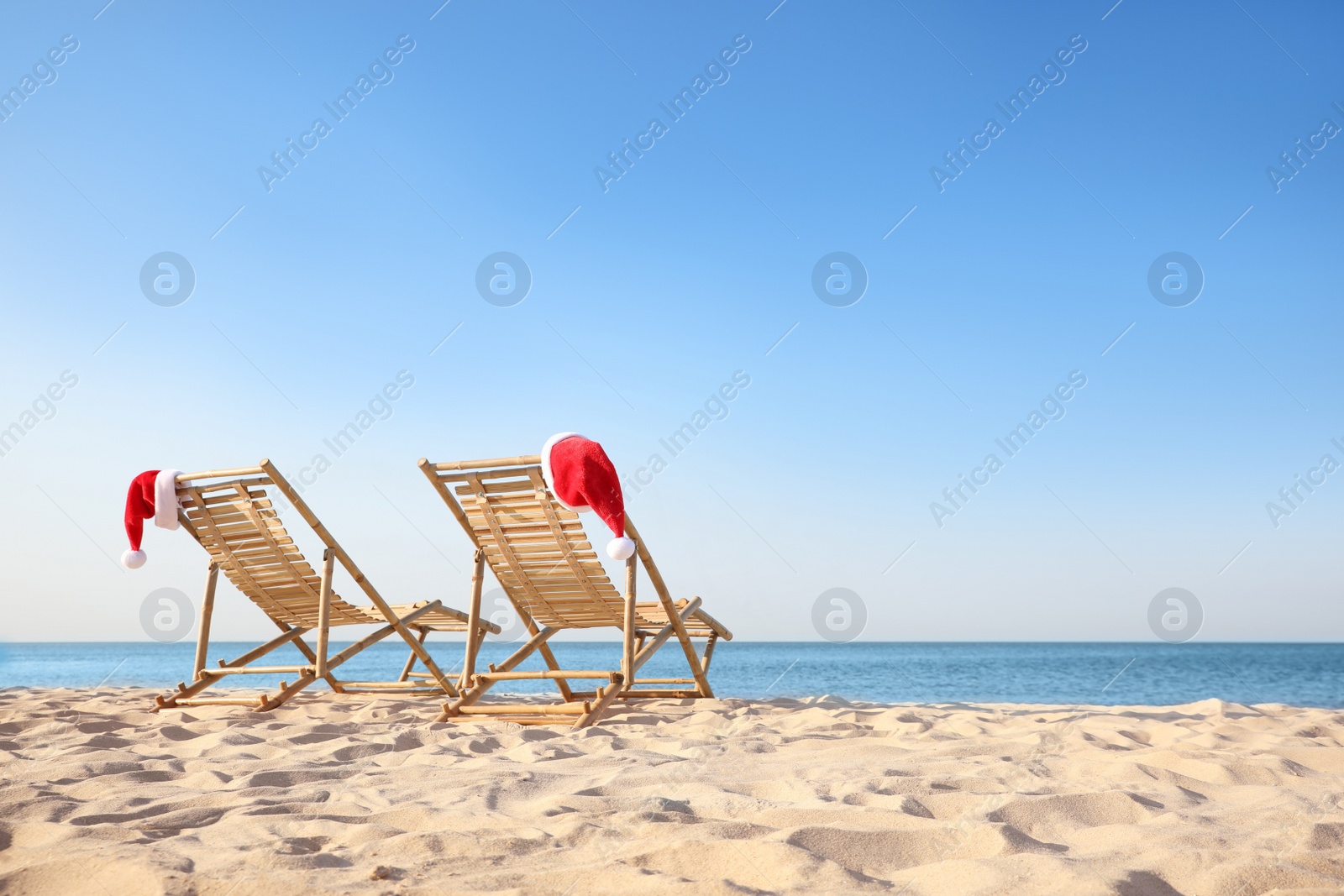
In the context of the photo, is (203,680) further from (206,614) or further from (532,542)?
(532,542)

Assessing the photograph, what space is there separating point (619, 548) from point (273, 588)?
2.81m

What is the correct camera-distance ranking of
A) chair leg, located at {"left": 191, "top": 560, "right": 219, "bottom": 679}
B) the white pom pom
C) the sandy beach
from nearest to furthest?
the sandy beach
the white pom pom
chair leg, located at {"left": 191, "top": 560, "right": 219, "bottom": 679}

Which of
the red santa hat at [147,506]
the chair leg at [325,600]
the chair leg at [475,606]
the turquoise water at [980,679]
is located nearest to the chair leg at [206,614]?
the red santa hat at [147,506]

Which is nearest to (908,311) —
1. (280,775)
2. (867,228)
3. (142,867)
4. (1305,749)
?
(867,228)

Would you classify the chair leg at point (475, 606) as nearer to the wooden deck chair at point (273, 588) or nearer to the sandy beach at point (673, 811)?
the wooden deck chair at point (273, 588)

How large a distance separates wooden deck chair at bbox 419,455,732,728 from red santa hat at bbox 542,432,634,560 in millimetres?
85

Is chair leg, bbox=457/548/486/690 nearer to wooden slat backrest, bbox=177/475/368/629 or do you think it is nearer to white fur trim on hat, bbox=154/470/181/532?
wooden slat backrest, bbox=177/475/368/629

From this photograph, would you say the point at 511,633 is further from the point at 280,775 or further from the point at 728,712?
the point at 280,775

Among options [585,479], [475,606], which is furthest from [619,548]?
[475,606]

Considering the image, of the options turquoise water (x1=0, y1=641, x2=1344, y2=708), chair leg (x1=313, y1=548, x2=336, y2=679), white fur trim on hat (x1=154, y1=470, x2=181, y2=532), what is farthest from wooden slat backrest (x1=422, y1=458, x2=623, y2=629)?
turquoise water (x1=0, y1=641, x2=1344, y2=708)

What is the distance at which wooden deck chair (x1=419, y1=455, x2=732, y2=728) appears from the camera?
446 centimetres

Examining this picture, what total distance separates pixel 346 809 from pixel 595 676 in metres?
2.48

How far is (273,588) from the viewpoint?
5.76 metres

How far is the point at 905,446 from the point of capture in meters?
14.8
